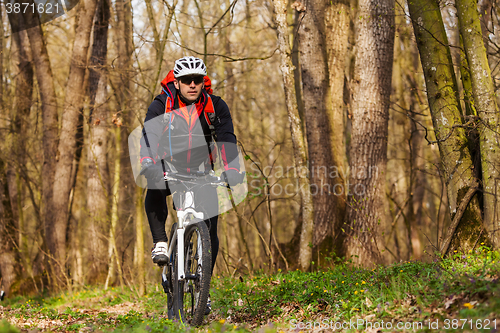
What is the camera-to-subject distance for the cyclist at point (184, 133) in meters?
4.38

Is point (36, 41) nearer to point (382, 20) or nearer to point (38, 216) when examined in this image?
point (38, 216)

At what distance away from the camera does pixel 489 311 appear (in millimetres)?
2906

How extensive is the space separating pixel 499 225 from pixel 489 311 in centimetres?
246

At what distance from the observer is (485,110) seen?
511 centimetres

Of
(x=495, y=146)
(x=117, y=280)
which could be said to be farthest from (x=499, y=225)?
(x=117, y=280)

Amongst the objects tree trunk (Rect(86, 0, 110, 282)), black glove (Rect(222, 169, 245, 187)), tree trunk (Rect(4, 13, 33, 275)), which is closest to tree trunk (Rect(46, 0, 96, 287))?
tree trunk (Rect(86, 0, 110, 282))

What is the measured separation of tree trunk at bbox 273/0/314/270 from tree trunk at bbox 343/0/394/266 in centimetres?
62

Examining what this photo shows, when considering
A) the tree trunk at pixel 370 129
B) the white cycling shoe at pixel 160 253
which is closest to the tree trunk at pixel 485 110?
the tree trunk at pixel 370 129

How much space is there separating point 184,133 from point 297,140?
3113 mm

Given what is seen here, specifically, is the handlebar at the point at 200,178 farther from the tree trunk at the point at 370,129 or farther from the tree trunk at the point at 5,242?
the tree trunk at the point at 5,242

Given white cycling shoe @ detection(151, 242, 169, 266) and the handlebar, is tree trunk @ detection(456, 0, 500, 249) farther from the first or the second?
white cycling shoe @ detection(151, 242, 169, 266)

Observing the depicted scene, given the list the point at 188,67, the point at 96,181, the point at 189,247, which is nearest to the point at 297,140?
the point at 188,67

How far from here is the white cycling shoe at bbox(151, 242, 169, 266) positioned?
4496mm

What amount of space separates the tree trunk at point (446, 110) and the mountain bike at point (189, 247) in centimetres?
294
